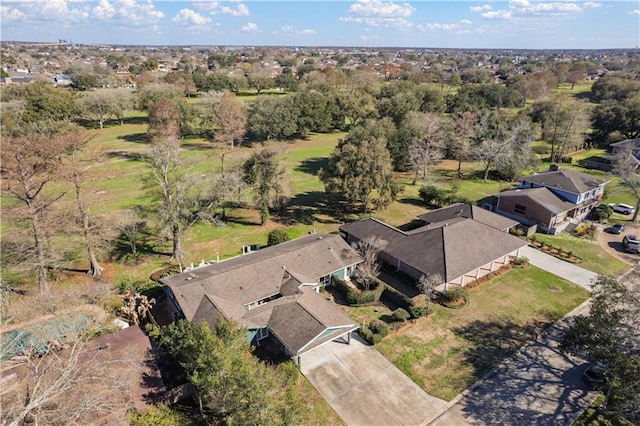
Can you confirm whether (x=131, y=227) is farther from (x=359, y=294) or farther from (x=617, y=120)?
(x=617, y=120)

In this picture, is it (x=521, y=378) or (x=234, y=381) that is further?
(x=521, y=378)

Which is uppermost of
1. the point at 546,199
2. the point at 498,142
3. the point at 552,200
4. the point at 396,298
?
the point at 498,142

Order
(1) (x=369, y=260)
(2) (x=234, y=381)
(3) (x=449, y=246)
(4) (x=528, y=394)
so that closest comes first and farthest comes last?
(2) (x=234, y=381) → (4) (x=528, y=394) → (1) (x=369, y=260) → (3) (x=449, y=246)

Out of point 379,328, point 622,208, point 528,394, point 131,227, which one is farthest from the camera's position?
point 622,208

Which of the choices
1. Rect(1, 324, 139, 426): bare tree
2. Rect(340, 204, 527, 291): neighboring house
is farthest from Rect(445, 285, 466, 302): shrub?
Rect(1, 324, 139, 426): bare tree

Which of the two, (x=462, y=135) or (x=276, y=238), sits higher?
(x=462, y=135)

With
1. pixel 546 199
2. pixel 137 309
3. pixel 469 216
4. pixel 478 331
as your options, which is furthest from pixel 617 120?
pixel 137 309

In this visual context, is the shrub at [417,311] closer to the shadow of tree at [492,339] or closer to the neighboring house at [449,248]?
the shadow of tree at [492,339]
